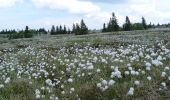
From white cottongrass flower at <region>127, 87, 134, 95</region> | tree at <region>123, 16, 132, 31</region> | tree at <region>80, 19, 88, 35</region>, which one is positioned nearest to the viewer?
white cottongrass flower at <region>127, 87, 134, 95</region>

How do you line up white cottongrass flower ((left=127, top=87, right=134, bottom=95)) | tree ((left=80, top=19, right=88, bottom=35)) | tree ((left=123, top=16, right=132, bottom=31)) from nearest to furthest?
white cottongrass flower ((left=127, top=87, right=134, bottom=95)), tree ((left=80, top=19, right=88, bottom=35)), tree ((left=123, top=16, right=132, bottom=31))

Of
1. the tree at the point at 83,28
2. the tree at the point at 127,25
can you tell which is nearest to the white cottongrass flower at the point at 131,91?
the tree at the point at 83,28

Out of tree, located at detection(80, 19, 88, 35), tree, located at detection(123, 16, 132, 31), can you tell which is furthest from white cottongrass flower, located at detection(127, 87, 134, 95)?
tree, located at detection(123, 16, 132, 31)

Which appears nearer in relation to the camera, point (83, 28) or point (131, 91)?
point (131, 91)

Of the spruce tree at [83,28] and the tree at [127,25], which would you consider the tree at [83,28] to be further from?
the tree at [127,25]

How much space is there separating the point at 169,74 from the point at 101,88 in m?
1.91

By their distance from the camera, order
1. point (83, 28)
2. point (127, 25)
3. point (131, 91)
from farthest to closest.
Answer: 1. point (127, 25)
2. point (83, 28)
3. point (131, 91)

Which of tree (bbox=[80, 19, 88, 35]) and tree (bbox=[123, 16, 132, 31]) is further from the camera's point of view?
tree (bbox=[123, 16, 132, 31])

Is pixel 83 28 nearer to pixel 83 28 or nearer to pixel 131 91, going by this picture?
pixel 83 28

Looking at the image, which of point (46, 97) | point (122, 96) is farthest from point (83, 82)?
point (122, 96)

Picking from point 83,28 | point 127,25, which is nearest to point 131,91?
point 83,28

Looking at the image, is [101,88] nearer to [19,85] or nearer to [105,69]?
[105,69]

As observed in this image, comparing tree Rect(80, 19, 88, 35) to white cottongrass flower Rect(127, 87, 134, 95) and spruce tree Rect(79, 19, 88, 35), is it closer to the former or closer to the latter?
spruce tree Rect(79, 19, 88, 35)

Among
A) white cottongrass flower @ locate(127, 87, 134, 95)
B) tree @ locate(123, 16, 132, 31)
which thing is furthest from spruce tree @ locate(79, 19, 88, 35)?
white cottongrass flower @ locate(127, 87, 134, 95)
